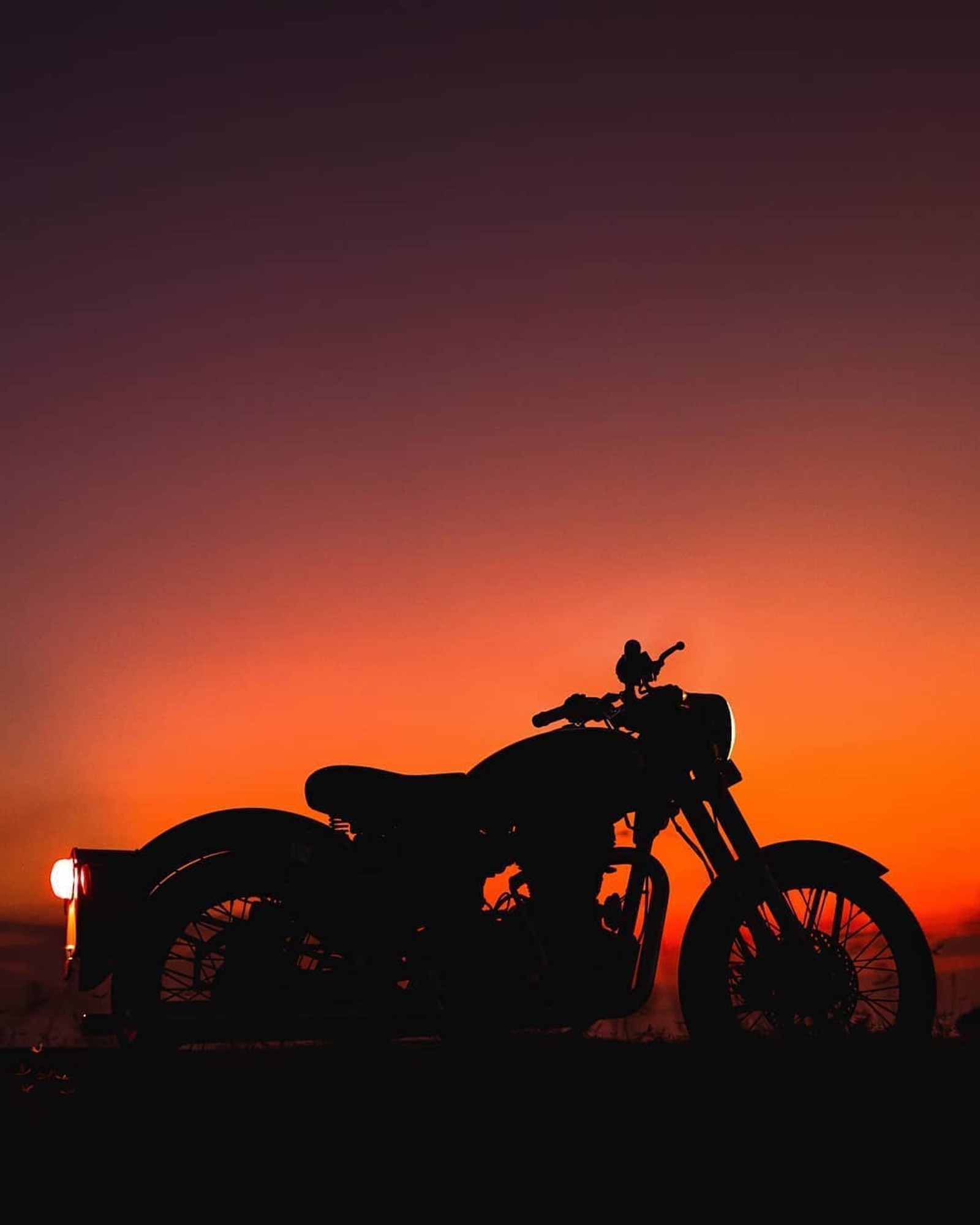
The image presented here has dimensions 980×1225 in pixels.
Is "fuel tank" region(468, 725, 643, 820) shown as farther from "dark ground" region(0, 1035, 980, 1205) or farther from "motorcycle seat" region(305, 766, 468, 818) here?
"dark ground" region(0, 1035, 980, 1205)

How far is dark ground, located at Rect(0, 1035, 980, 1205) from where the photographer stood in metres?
4.56

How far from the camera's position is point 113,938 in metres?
5.72

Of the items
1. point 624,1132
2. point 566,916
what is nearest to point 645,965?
point 566,916

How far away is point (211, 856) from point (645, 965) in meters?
1.92

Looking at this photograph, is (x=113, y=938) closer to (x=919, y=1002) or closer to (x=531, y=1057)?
(x=531, y=1057)

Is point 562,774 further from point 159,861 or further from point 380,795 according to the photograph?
point 159,861

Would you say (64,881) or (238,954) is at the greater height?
(64,881)

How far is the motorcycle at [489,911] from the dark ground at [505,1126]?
0.68 feet

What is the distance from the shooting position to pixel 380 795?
19.8 feet

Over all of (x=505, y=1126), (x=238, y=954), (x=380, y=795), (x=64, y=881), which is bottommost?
(x=505, y=1126)

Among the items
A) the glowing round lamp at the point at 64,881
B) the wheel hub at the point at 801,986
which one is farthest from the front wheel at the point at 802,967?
the glowing round lamp at the point at 64,881

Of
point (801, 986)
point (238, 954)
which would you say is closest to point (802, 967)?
point (801, 986)

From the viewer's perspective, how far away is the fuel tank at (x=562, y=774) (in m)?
6.13

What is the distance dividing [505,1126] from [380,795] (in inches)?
59.2
